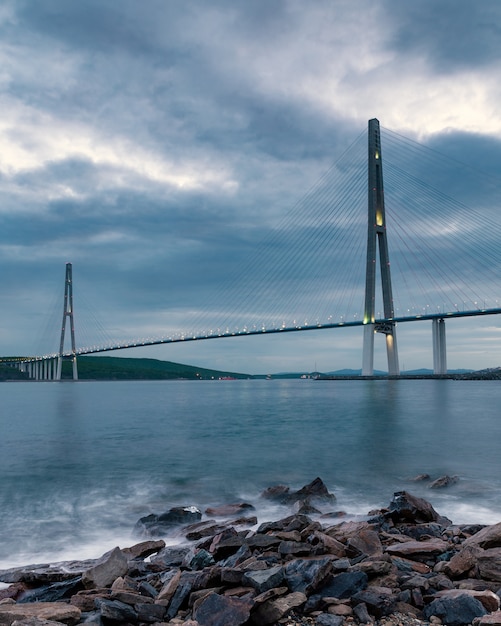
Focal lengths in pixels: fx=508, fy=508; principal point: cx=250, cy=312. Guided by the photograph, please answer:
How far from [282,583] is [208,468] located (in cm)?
1013

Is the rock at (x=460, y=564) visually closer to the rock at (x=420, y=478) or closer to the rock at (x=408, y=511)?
the rock at (x=408, y=511)

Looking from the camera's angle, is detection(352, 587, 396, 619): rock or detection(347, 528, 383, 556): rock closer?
detection(352, 587, 396, 619): rock

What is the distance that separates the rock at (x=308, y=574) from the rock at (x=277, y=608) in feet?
0.43

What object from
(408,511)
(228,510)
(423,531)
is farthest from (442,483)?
(423,531)

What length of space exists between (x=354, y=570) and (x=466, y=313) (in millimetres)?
63451

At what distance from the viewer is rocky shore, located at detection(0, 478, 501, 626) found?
3.72m

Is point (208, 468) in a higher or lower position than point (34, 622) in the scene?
lower

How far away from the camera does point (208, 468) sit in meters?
14.0

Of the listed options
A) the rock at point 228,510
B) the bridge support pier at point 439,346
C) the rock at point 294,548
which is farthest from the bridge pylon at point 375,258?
the rock at point 294,548

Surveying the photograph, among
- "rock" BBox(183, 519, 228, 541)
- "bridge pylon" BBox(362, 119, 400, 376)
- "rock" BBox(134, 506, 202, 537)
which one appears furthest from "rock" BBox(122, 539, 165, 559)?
"bridge pylon" BBox(362, 119, 400, 376)

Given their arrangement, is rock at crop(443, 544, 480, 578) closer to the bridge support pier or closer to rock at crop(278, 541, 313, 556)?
rock at crop(278, 541, 313, 556)

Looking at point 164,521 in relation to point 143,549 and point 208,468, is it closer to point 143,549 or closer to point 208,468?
point 143,549

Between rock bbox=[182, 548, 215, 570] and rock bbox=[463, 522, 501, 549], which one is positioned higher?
rock bbox=[463, 522, 501, 549]

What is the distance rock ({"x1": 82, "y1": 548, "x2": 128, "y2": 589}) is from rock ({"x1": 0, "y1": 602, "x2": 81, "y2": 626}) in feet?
2.36
